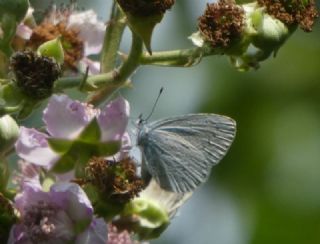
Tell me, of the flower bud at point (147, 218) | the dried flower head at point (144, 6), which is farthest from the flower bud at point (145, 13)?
the flower bud at point (147, 218)

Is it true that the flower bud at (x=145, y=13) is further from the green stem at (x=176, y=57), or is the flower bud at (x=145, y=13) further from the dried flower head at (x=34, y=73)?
the dried flower head at (x=34, y=73)

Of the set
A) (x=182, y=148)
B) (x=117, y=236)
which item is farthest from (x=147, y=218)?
(x=182, y=148)

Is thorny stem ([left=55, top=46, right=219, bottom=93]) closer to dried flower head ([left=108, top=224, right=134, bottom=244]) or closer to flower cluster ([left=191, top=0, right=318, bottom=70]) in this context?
flower cluster ([left=191, top=0, right=318, bottom=70])

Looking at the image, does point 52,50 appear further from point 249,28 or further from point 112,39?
point 249,28

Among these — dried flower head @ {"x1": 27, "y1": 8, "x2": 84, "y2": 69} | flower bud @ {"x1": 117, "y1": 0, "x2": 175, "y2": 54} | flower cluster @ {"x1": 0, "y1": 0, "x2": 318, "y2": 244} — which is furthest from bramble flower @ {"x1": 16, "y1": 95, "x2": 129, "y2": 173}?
dried flower head @ {"x1": 27, "y1": 8, "x2": 84, "y2": 69}

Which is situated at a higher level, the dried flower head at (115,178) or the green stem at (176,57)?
the green stem at (176,57)

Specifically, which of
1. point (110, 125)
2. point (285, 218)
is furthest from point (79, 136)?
point (285, 218)
